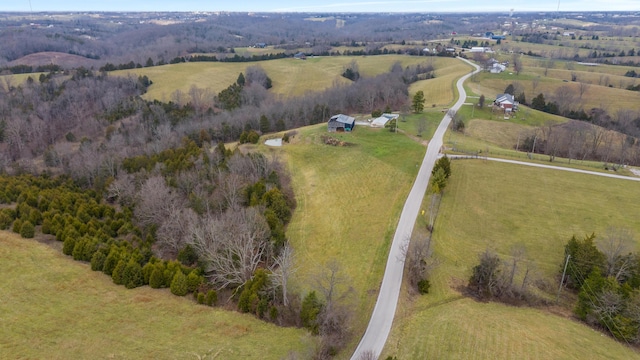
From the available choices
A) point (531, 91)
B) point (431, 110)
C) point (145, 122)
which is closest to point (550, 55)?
point (531, 91)

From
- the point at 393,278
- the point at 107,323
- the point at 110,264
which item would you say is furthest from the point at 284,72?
the point at 107,323

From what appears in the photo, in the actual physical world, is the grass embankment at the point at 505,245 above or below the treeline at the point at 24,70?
below

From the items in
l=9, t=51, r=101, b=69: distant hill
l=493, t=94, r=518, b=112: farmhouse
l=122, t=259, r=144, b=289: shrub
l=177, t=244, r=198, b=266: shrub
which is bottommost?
l=177, t=244, r=198, b=266: shrub

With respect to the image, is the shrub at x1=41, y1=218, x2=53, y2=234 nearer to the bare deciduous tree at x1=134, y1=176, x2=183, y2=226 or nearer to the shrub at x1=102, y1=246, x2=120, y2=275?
the bare deciduous tree at x1=134, y1=176, x2=183, y2=226

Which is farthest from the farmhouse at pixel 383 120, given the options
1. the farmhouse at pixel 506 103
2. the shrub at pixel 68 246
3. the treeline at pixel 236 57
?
the treeline at pixel 236 57

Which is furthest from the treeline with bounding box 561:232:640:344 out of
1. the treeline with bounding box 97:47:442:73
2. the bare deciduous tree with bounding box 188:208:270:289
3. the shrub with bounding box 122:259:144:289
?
the treeline with bounding box 97:47:442:73

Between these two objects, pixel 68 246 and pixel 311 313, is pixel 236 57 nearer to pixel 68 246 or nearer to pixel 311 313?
pixel 68 246

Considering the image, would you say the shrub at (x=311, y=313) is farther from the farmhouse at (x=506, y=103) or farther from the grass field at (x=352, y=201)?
the farmhouse at (x=506, y=103)

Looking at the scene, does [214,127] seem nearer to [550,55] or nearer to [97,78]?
[97,78]
